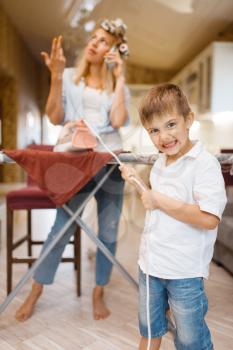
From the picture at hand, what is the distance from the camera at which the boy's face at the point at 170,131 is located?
634 mm

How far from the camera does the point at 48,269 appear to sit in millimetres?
1150

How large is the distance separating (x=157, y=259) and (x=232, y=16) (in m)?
1.89

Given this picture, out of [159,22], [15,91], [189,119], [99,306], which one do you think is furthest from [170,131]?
[15,91]

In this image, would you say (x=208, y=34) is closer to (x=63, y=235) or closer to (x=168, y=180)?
(x=63, y=235)

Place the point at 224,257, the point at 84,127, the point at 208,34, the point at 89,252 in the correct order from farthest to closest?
the point at 208,34 → the point at 89,252 → the point at 224,257 → the point at 84,127

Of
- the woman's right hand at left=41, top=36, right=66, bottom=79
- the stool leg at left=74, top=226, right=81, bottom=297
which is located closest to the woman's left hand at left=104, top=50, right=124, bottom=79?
the woman's right hand at left=41, top=36, right=66, bottom=79

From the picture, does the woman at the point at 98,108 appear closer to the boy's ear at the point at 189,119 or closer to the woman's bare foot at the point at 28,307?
the woman's bare foot at the point at 28,307

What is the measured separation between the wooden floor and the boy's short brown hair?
707 millimetres

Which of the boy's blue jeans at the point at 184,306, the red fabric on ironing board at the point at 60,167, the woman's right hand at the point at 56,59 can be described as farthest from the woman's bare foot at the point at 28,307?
the woman's right hand at the point at 56,59

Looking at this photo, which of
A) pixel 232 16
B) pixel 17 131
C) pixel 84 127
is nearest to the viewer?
pixel 84 127

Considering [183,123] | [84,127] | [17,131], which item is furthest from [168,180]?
[17,131]

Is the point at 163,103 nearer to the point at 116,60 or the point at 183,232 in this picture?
the point at 183,232

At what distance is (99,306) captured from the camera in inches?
47.1

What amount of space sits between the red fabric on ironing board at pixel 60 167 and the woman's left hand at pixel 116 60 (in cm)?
35
